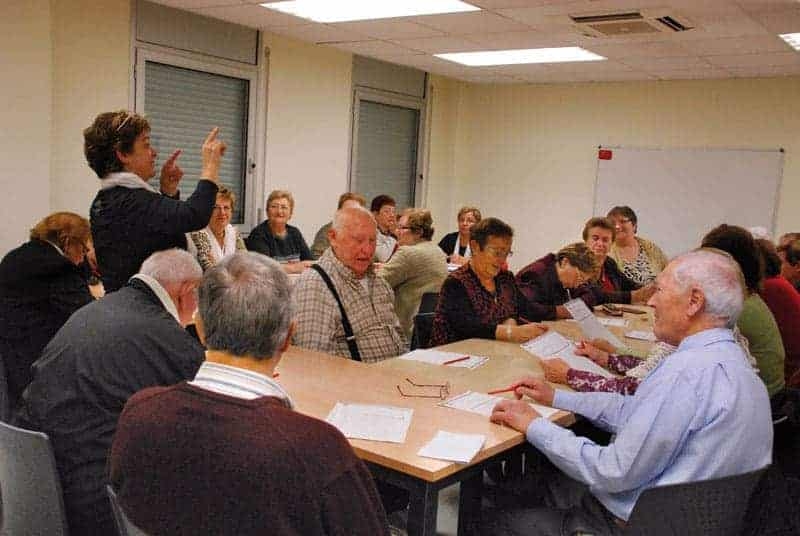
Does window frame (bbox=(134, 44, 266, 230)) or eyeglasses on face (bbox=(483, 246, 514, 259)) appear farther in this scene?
window frame (bbox=(134, 44, 266, 230))

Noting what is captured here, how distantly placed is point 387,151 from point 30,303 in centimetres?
543

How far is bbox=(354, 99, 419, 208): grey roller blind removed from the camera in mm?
7738

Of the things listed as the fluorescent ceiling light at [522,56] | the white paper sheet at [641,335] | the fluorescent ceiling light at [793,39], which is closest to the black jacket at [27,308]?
the white paper sheet at [641,335]

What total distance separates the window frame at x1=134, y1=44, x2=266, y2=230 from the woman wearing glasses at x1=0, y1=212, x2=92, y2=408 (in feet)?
9.12

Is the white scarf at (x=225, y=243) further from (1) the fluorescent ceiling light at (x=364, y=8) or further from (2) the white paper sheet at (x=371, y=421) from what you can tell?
(2) the white paper sheet at (x=371, y=421)

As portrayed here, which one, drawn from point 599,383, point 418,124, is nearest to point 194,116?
point 418,124

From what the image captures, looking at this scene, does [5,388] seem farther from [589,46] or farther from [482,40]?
[589,46]

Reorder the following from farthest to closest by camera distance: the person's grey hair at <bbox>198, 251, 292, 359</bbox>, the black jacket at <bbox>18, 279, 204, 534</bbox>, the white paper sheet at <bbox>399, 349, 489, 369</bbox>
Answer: the white paper sheet at <bbox>399, 349, 489, 369</bbox> → the black jacket at <bbox>18, 279, 204, 534</bbox> → the person's grey hair at <bbox>198, 251, 292, 359</bbox>

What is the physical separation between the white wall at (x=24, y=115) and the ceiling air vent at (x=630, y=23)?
3.38 meters

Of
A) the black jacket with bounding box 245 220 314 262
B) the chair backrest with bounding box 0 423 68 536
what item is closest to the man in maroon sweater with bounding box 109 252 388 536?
the chair backrest with bounding box 0 423 68 536

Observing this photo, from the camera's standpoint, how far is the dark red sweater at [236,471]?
1.18m

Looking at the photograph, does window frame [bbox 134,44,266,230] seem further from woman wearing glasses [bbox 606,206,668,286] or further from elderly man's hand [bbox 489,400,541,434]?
elderly man's hand [bbox 489,400,541,434]

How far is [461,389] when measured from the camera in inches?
104

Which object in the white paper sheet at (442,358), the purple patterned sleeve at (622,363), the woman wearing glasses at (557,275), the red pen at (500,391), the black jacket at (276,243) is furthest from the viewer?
the black jacket at (276,243)
